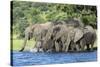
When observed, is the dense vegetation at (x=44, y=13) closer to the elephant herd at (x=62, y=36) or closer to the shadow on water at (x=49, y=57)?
the elephant herd at (x=62, y=36)

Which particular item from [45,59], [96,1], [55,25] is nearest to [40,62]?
[45,59]

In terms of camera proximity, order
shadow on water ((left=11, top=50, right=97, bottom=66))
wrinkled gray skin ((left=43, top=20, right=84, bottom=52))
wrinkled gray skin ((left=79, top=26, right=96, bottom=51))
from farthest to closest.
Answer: wrinkled gray skin ((left=79, top=26, right=96, bottom=51)), wrinkled gray skin ((left=43, top=20, right=84, bottom=52)), shadow on water ((left=11, top=50, right=97, bottom=66))

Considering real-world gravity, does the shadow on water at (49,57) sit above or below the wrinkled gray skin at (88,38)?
below

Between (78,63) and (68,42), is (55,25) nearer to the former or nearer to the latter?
(68,42)

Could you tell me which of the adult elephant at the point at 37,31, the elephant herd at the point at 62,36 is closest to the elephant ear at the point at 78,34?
the elephant herd at the point at 62,36

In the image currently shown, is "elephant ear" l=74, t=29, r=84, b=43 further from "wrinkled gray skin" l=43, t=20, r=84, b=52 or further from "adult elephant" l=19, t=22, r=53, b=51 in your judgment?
"adult elephant" l=19, t=22, r=53, b=51

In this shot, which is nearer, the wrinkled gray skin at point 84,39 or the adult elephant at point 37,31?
the adult elephant at point 37,31

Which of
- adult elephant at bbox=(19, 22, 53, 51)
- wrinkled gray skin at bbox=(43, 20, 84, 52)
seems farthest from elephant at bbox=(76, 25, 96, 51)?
adult elephant at bbox=(19, 22, 53, 51)

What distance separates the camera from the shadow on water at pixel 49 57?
2.09m

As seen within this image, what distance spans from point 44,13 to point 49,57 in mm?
490

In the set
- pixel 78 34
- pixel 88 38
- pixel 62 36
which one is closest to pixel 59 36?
pixel 62 36

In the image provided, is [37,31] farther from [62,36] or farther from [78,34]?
[78,34]

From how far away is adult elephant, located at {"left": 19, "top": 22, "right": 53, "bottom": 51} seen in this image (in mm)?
2140
